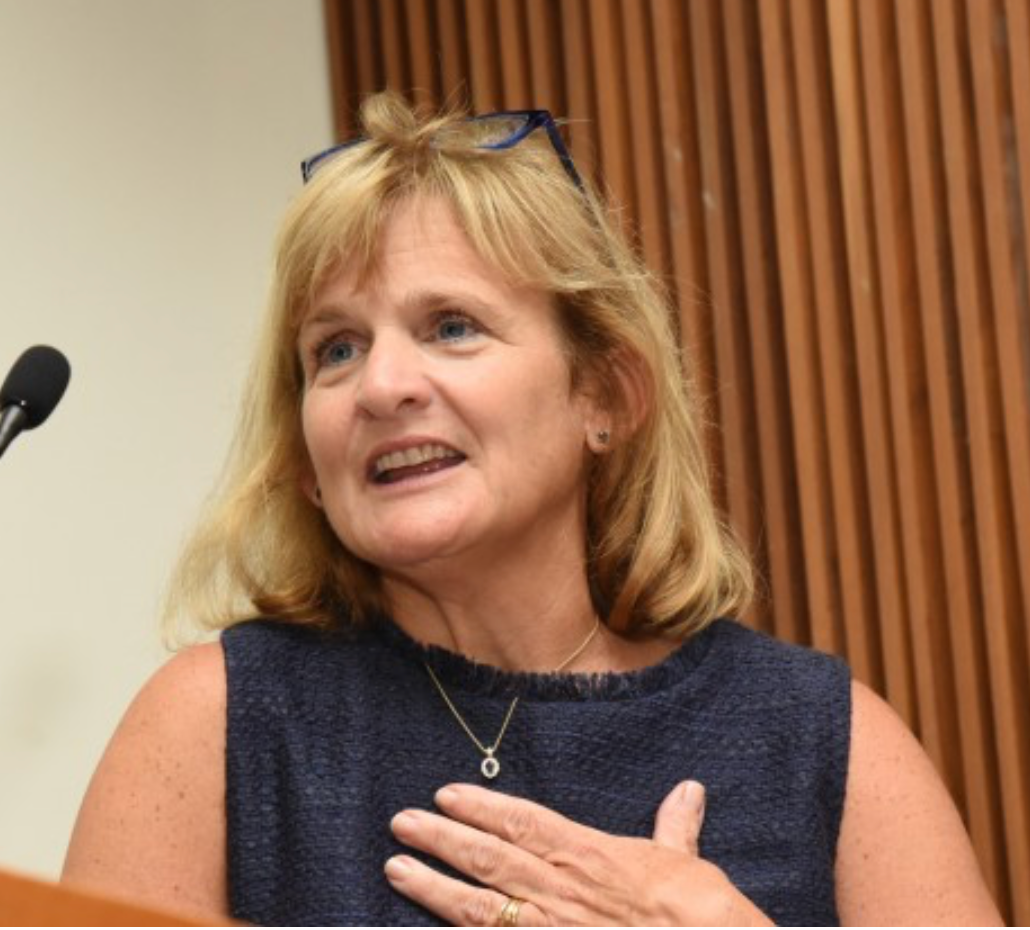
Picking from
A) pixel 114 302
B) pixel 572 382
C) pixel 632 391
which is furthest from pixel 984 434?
pixel 114 302

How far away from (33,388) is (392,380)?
0.34 meters

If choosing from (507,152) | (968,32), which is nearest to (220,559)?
(507,152)

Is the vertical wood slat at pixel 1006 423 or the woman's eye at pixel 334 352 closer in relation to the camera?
the woman's eye at pixel 334 352

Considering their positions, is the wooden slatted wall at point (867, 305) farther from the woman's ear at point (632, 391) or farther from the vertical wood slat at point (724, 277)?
the woman's ear at point (632, 391)

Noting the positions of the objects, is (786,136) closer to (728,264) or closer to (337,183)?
(728,264)

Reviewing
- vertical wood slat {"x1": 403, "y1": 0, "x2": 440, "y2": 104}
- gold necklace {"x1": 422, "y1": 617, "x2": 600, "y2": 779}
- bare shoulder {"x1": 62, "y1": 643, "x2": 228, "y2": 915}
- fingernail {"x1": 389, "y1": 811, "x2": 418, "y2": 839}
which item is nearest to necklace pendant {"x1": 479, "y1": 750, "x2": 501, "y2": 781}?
gold necklace {"x1": 422, "y1": 617, "x2": 600, "y2": 779}

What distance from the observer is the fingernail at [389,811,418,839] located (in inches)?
70.8

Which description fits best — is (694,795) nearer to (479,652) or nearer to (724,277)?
(479,652)

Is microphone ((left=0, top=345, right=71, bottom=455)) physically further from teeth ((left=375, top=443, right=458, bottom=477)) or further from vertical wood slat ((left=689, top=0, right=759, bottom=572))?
vertical wood slat ((left=689, top=0, right=759, bottom=572))

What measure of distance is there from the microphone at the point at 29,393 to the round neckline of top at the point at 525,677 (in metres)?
0.41

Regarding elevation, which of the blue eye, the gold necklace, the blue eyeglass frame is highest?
the blue eyeglass frame

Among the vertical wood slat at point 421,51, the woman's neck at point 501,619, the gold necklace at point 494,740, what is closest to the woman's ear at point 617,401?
the woman's neck at point 501,619

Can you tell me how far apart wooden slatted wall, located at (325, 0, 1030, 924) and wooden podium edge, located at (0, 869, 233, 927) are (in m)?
2.08

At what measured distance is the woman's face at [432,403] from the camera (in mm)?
1870
